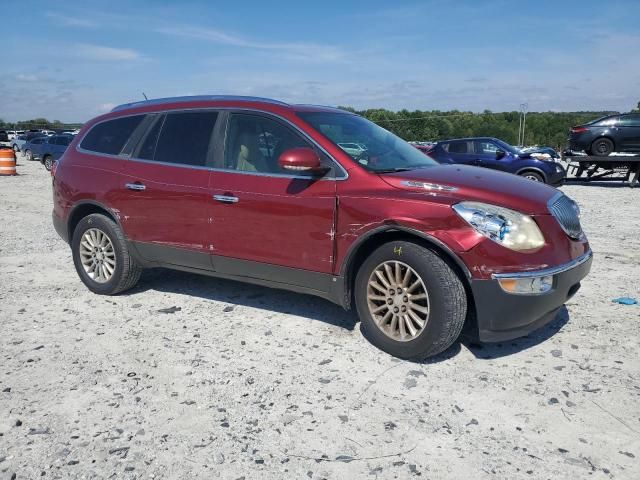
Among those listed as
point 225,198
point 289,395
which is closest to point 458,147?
point 225,198

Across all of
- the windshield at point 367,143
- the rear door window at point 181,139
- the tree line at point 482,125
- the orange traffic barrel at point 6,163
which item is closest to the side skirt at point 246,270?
the rear door window at point 181,139

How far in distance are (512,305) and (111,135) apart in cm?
405

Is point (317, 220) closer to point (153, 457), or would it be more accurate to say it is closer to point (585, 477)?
point (153, 457)

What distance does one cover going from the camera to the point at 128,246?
518 centimetres

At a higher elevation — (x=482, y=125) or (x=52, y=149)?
(x=482, y=125)

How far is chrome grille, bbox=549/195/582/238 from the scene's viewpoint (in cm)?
376

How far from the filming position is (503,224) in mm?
3490

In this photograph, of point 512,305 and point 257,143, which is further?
point 257,143

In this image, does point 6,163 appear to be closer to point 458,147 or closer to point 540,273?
point 458,147

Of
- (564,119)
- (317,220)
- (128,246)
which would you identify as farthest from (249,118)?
(564,119)

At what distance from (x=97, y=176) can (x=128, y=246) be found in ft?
2.49

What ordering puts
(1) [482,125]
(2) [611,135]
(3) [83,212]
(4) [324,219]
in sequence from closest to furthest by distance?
1. (4) [324,219]
2. (3) [83,212]
3. (2) [611,135]
4. (1) [482,125]

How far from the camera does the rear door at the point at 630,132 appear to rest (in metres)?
16.7

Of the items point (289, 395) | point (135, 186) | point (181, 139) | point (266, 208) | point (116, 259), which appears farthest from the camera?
point (116, 259)
